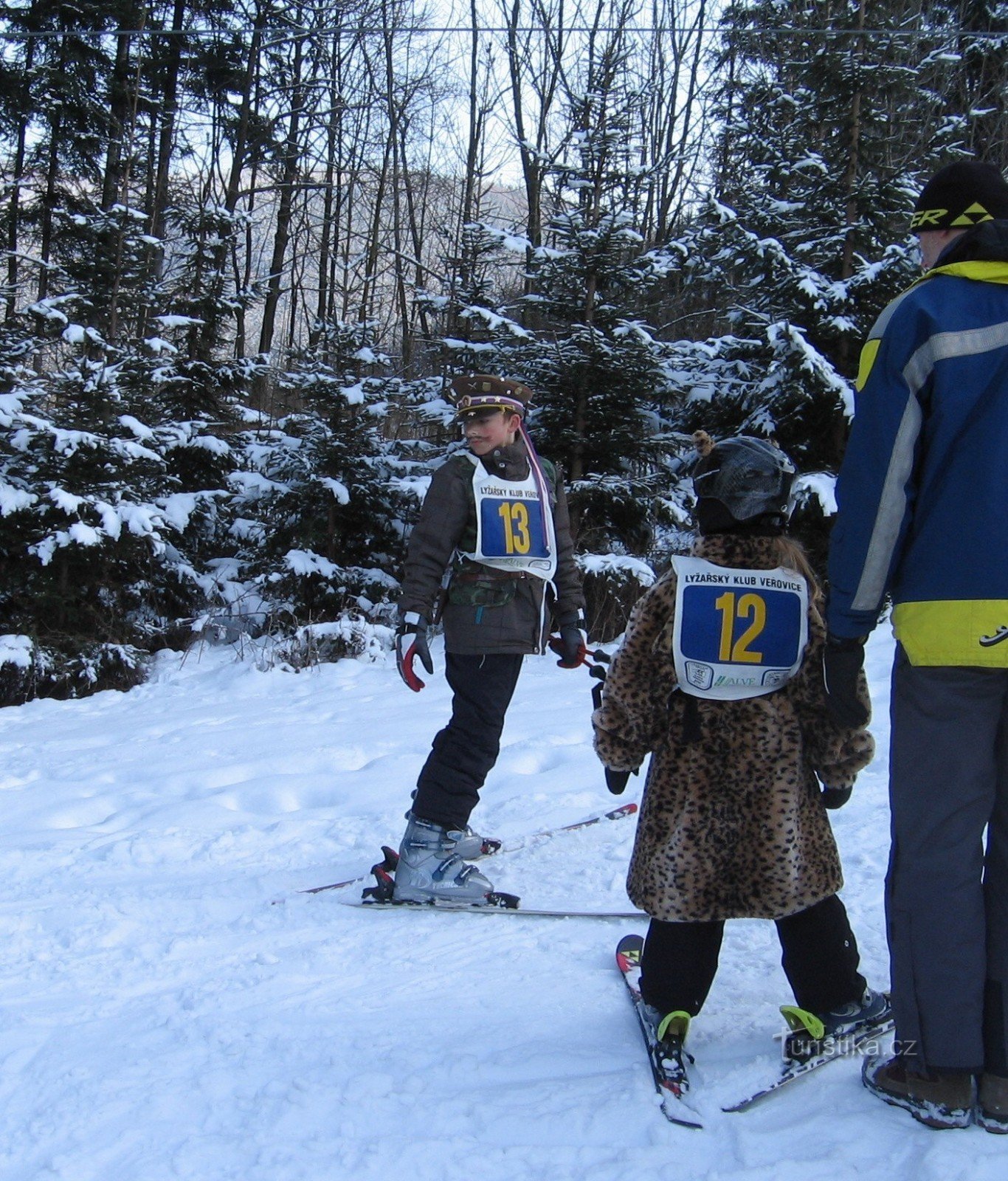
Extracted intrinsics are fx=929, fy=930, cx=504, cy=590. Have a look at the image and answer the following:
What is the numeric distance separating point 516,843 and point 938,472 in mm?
2441

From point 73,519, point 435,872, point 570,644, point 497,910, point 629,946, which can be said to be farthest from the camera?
point 73,519

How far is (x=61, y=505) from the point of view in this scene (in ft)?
23.1

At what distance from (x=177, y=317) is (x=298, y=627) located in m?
3.34

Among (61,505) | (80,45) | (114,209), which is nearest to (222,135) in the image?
(80,45)

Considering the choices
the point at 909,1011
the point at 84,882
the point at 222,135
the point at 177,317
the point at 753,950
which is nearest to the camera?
the point at 909,1011

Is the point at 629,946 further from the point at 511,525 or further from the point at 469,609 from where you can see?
the point at 511,525

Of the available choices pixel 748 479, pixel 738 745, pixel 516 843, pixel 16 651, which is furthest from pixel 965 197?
pixel 16 651

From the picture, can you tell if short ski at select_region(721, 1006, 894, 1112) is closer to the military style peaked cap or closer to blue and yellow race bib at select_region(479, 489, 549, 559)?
blue and yellow race bib at select_region(479, 489, 549, 559)

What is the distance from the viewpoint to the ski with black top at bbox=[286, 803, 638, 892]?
342cm

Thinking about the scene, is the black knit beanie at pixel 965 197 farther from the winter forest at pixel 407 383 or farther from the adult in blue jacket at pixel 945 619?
the winter forest at pixel 407 383

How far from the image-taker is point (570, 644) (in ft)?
11.5

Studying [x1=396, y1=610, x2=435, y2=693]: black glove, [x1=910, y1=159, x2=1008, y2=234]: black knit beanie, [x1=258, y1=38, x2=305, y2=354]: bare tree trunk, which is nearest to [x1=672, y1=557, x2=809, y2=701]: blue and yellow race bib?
[x1=910, y1=159, x2=1008, y2=234]: black knit beanie

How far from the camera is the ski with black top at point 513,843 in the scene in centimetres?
342

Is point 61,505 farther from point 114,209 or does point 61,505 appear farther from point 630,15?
point 630,15
